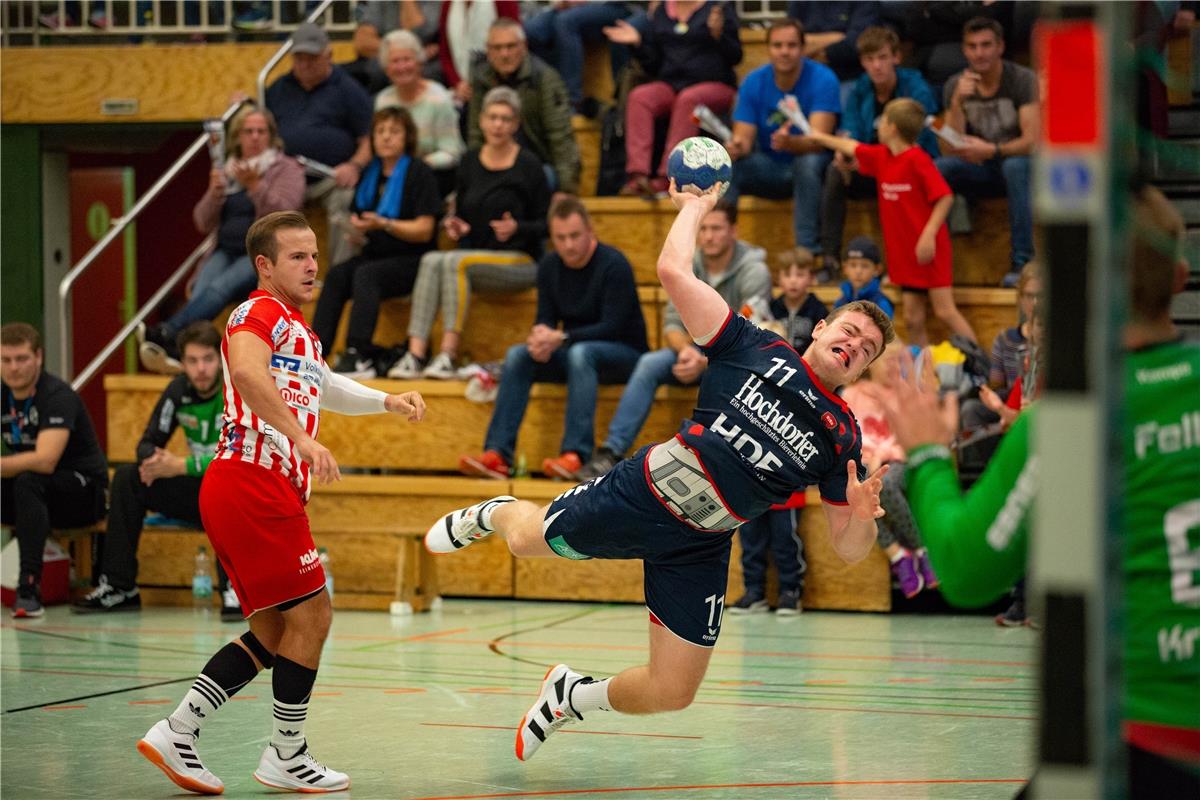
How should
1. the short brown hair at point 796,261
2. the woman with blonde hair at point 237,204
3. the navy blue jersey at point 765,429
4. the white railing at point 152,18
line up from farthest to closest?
the white railing at point 152,18, the woman with blonde hair at point 237,204, the short brown hair at point 796,261, the navy blue jersey at point 765,429

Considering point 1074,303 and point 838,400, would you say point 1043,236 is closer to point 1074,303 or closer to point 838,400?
point 1074,303

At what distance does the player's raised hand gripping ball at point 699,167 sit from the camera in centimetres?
546

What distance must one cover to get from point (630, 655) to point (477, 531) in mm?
2498

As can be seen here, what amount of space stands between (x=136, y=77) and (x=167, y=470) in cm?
556

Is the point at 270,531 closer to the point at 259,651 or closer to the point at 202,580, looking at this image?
the point at 259,651

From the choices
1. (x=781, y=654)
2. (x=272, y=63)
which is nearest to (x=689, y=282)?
(x=781, y=654)

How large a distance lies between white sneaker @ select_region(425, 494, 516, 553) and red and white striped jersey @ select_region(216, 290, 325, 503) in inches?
29.4

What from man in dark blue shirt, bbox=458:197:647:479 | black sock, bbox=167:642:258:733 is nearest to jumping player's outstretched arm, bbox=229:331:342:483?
black sock, bbox=167:642:258:733

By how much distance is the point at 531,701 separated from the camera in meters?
7.09

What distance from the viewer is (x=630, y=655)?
26.9ft

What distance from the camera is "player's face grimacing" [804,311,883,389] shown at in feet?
17.3

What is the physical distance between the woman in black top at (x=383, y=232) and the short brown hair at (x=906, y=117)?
11.7 ft

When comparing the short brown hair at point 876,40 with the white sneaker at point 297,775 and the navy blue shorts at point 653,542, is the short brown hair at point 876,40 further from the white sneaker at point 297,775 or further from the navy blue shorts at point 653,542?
the white sneaker at point 297,775

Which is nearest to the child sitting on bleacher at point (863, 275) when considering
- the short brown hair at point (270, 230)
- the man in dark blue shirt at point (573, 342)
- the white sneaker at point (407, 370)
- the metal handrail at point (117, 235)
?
the man in dark blue shirt at point (573, 342)
